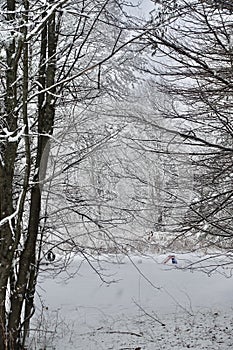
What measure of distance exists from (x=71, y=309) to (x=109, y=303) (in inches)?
28.6

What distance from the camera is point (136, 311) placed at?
692 centimetres

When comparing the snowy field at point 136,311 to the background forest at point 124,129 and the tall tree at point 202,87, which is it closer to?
the background forest at point 124,129

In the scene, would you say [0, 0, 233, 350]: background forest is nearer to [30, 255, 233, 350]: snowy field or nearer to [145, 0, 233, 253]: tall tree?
[145, 0, 233, 253]: tall tree

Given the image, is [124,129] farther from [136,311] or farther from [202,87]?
[136,311]

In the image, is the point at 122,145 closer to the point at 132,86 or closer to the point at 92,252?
the point at 132,86

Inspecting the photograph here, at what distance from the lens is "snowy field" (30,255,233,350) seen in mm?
5125

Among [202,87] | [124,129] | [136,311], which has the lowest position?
[136,311]

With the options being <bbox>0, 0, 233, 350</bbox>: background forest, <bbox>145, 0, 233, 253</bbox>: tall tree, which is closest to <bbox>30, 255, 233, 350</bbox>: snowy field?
<bbox>0, 0, 233, 350</bbox>: background forest

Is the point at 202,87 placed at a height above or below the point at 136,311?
above

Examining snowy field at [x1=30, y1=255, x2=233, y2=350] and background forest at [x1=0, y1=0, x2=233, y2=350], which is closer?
background forest at [x1=0, y1=0, x2=233, y2=350]

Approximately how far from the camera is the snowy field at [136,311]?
16.8 feet

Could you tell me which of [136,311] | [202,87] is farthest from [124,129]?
[136,311]

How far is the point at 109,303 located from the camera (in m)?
7.53

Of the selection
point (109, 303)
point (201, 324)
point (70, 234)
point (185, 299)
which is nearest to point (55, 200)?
point (70, 234)
